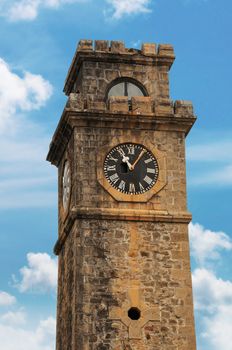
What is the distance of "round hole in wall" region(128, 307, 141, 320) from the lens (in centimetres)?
3512

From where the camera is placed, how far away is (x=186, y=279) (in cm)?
3603

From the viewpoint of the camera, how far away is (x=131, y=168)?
36938 millimetres

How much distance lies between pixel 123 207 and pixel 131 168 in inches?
62.0

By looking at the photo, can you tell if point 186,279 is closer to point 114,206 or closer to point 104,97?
point 114,206

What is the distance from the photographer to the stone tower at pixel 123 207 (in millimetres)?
35000

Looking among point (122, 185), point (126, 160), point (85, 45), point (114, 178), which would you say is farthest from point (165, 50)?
point (122, 185)

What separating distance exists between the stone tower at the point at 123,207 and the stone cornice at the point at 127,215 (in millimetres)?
37

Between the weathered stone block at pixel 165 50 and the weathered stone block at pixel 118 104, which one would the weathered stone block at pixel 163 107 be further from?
the weathered stone block at pixel 165 50

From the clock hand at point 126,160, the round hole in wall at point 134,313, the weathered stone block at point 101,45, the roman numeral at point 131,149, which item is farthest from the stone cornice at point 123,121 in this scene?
the round hole in wall at point 134,313

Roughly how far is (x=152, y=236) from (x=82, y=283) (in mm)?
3289

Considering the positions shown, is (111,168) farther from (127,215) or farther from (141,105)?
(141,105)

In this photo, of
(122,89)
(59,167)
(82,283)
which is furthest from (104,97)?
(82,283)

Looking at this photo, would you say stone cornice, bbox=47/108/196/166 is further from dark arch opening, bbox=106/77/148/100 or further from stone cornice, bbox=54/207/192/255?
stone cornice, bbox=54/207/192/255

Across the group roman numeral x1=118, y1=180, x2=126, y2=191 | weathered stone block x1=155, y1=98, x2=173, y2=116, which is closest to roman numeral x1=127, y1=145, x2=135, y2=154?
roman numeral x1=118, y1=180, x2=126, y2=191
